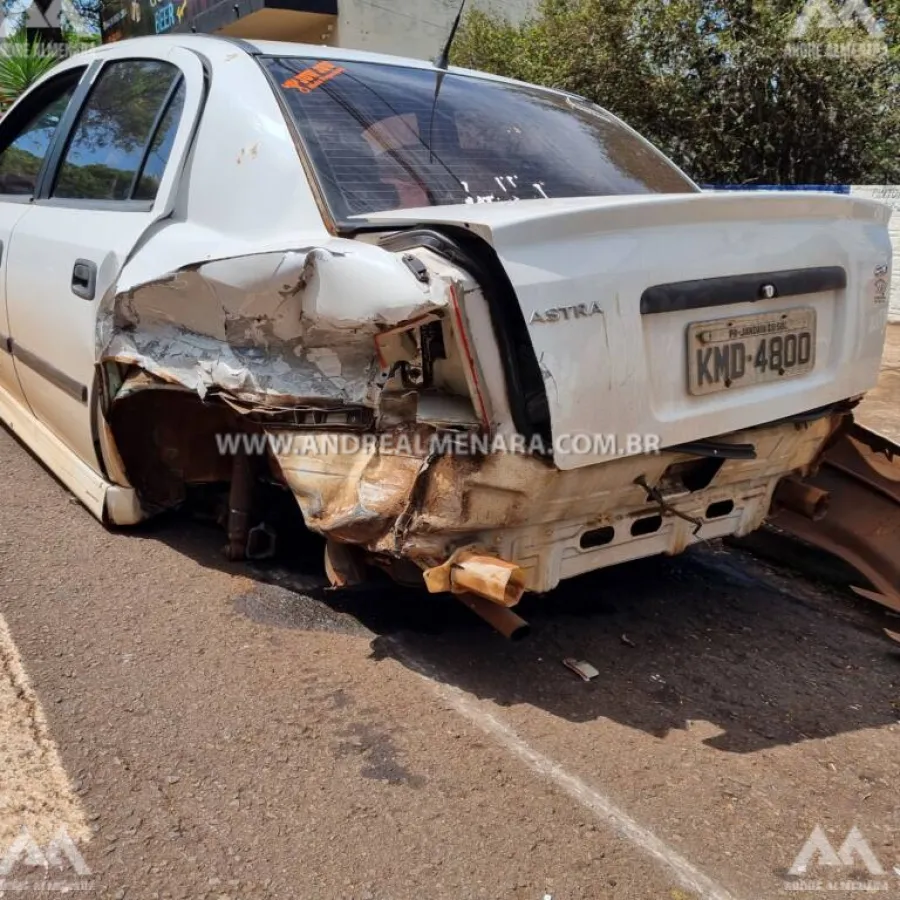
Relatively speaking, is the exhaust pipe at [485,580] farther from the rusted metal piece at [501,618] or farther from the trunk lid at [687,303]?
the trunk lid at [687,303]

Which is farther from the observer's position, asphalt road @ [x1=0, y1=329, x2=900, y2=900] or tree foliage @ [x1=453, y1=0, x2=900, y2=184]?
tree foliage @ [x1=453, y1=0, x2=900, y2=184]

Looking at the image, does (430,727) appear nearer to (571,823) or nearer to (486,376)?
(571,823)

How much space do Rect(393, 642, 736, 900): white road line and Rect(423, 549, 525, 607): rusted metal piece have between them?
0.42 meters

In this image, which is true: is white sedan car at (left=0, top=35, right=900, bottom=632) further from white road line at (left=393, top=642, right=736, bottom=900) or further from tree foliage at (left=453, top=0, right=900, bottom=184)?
tree foliage at (left=453, top=0, right=900, bottom=184)

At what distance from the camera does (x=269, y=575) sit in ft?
11.6

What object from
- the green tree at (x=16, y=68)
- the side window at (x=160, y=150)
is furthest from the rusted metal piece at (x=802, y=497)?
the green tree at (x=16, y=68)

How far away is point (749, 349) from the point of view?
2.67 m

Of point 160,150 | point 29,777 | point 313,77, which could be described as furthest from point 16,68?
point 29,777

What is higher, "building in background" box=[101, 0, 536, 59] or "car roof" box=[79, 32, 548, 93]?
"building in background" box=[101, 0, 536, 59]

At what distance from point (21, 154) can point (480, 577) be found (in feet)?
11.5

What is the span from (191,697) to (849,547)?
241 centimetres

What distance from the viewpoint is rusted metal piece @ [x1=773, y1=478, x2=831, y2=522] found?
10.7 feet

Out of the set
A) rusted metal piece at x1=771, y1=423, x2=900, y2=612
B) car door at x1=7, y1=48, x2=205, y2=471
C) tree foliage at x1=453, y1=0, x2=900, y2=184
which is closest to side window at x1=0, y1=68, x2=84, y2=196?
car door at x1=7, y1=48, x2=205, y2=471

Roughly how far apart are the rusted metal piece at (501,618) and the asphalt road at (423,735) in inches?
11.1
